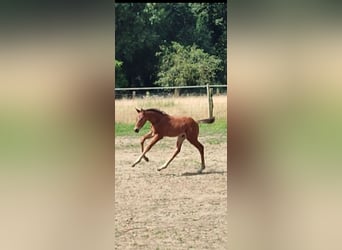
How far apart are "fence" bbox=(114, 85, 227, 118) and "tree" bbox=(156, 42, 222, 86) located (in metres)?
0.04

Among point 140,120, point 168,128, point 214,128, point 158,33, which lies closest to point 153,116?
point 140,120

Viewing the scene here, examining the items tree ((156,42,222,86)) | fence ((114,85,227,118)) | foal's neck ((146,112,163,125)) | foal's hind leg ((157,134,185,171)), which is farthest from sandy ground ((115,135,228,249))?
tree ((156,42,222,86))

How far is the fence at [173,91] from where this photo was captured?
2900 mm

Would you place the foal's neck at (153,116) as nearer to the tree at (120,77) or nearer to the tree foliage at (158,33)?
the tree foliage at (158,33)

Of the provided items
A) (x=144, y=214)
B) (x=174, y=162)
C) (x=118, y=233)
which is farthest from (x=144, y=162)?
(x=118, y=233)

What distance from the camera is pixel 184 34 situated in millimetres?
3072

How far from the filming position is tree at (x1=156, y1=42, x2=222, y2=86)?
2.98 m

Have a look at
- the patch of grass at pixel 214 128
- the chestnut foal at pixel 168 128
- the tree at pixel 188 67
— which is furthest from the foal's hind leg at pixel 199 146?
the tree at pixel 188 67

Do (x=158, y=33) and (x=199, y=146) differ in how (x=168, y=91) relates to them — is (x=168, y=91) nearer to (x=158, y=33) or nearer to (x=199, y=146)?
(x=158, y=33)

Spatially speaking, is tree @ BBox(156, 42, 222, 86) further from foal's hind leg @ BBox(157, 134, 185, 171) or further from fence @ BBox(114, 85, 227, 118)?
foal's hind leg @ BBox(157, 134, 185, 171)

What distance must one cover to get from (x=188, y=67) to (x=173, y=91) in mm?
184
